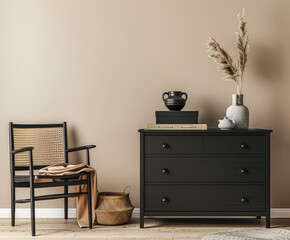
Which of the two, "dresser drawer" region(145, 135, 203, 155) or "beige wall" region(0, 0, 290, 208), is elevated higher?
"beige wall" region(0, 0, 290, 208)

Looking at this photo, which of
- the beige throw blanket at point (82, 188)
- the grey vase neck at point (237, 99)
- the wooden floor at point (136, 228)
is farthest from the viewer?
the grey vase neck at point (237, 99)

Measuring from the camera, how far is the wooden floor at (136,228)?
124 inches

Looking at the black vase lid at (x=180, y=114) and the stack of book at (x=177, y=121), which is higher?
the black vase lid at (x=180, y=114)

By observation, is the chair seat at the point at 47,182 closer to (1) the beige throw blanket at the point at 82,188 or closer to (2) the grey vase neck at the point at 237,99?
(1) the beige throw blanket at the point at 82,188

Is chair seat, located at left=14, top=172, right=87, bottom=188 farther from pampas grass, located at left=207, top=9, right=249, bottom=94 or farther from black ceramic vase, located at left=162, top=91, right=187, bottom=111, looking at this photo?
pampas grass, located at left=207, top=9, right=249, bottom=94

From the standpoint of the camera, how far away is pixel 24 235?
3.19 m

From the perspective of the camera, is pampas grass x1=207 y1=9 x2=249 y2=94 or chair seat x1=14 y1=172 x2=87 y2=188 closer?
chair seat x1=14 y1=172 x2=87 y2=188

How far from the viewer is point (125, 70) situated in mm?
3832

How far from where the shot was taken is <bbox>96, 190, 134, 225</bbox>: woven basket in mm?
3436

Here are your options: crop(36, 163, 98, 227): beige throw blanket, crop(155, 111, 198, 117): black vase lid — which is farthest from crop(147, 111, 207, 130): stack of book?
crop(36, 163, 98, 227): beige throw blanket

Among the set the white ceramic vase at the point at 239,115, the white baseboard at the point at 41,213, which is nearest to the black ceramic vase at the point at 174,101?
the white ceramic vase at the point at 239,115

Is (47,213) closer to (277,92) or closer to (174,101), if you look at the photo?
(174,101)

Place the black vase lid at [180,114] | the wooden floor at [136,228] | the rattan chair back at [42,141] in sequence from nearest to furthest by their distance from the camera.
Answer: the wooden floor at [136,228]
the black vase lid at [180,114]
the rattan chair back at [42,141]

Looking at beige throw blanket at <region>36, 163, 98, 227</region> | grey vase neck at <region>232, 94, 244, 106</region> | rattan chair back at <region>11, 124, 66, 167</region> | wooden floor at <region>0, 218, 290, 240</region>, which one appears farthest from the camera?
rattan chair back at <region>11, 124, 66, 167</region>
